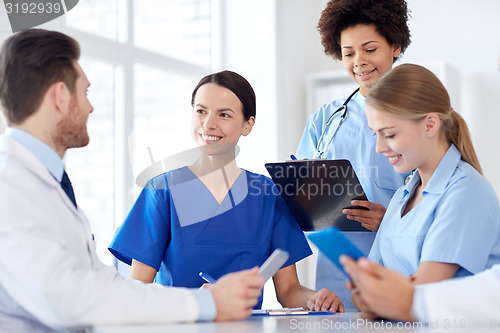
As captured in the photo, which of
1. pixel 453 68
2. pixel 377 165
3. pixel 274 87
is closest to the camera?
pixel 377 165

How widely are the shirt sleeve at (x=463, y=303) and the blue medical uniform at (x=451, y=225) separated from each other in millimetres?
201

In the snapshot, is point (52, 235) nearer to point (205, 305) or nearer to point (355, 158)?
point (205, 305)

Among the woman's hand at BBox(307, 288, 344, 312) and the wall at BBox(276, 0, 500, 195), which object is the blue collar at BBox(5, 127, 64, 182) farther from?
the wall at BBox(276, 0, 500, 195)

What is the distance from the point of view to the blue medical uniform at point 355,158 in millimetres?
1924

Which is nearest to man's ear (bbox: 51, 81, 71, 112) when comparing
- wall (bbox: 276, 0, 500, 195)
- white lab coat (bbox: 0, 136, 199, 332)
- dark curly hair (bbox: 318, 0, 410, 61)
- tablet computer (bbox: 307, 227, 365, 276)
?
white lab coat (bbox: 0, 136, 199, 332)

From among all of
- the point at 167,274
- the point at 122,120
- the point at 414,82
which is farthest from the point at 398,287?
the point at 122,120

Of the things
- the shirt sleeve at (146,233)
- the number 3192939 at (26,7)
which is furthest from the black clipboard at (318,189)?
the number 3192939 at (26,7)

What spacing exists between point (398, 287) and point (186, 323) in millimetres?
379

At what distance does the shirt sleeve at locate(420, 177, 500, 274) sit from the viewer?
126 centimetres

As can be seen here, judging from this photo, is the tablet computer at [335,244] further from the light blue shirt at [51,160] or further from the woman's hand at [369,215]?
the woman's hand at [369,215]

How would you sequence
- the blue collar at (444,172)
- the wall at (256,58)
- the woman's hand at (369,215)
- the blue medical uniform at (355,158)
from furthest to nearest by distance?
the wall at (256,58) → the blue medical uniform at (355,158) → the woman's hand at (369,215) → the blue collar at (444,172)

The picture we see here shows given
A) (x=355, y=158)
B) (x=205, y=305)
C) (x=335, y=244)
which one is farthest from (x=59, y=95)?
(x=355, y=158)

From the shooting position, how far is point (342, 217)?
1741 millimetres

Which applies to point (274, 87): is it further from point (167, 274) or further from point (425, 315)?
point (425, 315)
